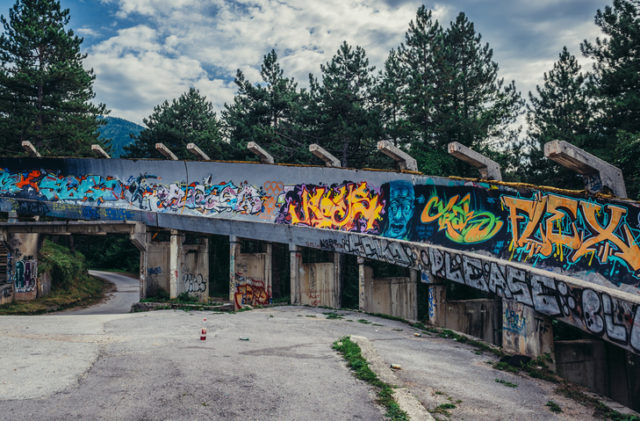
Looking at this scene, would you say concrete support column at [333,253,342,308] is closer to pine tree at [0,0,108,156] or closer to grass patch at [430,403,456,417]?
grass patch at [430,403,456,417]

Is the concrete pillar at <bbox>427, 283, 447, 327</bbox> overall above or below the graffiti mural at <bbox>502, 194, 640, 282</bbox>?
below

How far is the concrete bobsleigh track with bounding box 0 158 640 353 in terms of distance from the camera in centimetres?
1080

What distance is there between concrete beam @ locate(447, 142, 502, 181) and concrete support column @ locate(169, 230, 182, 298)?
16656mm

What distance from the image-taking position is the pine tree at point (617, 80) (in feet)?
84.3

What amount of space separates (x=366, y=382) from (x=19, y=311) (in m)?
23.7

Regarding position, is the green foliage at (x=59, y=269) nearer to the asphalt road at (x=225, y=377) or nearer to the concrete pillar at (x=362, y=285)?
the asphalt road at (x=225, y=377)

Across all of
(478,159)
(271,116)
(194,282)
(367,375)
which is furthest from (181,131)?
(367,375)

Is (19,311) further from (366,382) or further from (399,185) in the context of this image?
(366,382)

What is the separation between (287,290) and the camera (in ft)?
124

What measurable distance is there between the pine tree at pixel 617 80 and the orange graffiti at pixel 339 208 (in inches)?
586

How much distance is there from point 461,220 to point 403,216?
331 centimetres

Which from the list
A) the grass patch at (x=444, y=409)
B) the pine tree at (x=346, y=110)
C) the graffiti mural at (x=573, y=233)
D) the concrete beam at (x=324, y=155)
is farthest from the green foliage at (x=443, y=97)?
the grass patch at (x=444, y=409)

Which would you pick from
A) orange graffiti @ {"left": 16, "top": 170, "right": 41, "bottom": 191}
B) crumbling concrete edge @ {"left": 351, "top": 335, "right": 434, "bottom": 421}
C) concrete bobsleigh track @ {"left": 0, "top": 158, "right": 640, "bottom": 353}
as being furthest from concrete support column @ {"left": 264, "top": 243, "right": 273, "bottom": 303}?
orange graffiti @ {"left": 16, "top": 170, "right": 41, "bottom": 191}

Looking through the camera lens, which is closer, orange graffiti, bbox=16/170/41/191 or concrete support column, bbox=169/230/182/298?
concrete support column, bbox=169/230/182/298
